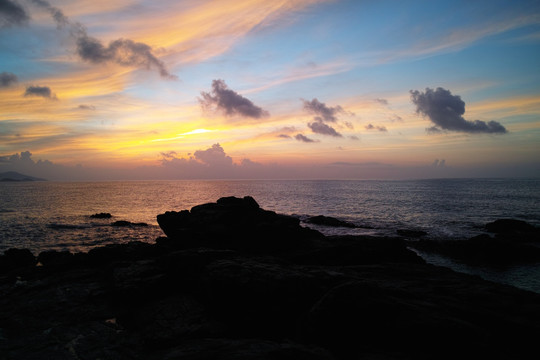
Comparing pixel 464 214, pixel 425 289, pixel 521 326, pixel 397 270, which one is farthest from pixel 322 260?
pixel 464 214

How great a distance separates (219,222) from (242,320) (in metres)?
15.0

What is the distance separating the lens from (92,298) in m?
15.6

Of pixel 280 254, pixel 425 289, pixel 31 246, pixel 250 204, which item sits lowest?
pixel 31 246

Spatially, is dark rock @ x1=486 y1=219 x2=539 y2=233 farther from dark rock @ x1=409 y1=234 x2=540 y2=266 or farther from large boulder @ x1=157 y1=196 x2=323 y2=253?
large boulder @ x1=157 y1=196 x2=323 y2=253

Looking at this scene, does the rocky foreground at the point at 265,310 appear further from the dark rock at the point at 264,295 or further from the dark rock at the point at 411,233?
the dark rock at the point at 411,233

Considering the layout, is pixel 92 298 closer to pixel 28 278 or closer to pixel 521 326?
pixel 28 278

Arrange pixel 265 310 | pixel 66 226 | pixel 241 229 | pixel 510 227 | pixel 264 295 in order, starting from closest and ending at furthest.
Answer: pixel 265 310
pixel 264 295
pixel 241 229
pixel 510 227
pixel 66 226

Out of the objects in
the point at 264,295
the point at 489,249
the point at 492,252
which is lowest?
the point at 492,252

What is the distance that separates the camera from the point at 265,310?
11523 mm

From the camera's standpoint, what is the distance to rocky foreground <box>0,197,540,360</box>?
25.0 feet

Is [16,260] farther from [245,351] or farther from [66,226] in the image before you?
[245,351]

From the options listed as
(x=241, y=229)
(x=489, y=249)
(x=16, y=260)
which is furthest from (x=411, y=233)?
(x=16, y=260)

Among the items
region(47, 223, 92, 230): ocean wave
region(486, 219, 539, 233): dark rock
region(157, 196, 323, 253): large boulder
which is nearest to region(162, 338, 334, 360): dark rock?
region(157, 196, 323, 253): large boulder

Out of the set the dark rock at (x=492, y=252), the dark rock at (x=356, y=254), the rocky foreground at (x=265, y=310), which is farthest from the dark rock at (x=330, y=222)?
the rocky foreground at (x=265, y=310)
